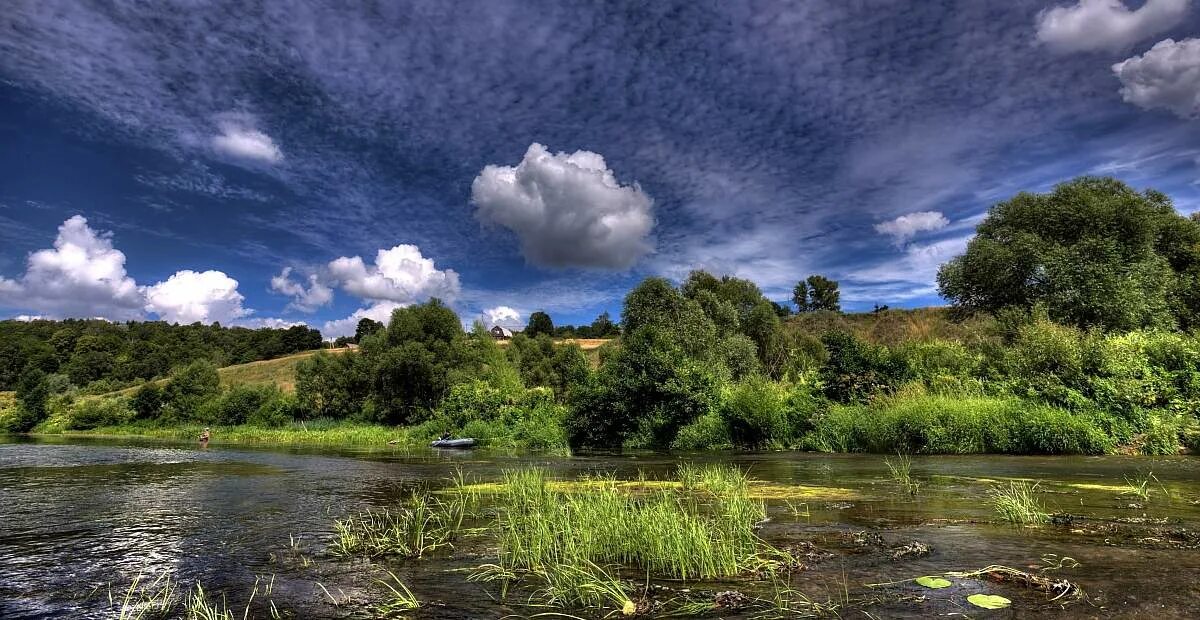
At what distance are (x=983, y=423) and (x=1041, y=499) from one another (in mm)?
10293

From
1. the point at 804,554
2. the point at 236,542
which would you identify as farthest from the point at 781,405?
the point at 236,542

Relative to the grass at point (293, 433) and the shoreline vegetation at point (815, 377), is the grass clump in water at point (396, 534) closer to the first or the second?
the shoreline vegetation at point (815, 377)

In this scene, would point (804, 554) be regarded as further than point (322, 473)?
No

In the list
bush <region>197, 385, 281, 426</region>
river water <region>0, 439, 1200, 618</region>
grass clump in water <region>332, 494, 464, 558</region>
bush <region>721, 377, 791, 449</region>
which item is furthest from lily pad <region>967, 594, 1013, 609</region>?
bush <region>197, 385, 281, 426</region>

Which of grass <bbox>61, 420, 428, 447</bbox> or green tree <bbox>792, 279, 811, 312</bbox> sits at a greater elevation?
green tree <bbox>792, 279, 811, 312</bbox>

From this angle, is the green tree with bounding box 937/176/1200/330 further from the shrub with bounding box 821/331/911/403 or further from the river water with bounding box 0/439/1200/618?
the river water with bounding box 0/439/1200/618

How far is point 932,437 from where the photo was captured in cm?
1839

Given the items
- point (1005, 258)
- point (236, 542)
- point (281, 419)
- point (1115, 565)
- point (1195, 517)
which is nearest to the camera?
point (1115, 565)

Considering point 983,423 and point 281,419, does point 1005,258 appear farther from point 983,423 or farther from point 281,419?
point 281,419

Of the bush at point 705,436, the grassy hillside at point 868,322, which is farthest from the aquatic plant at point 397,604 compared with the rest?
the grassy hillside at point 868,322

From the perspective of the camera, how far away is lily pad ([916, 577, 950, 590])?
15.5ft

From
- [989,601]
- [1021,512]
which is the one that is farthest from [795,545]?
[1021,512]

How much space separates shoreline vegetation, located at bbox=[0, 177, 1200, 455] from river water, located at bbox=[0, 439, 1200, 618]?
529 cm

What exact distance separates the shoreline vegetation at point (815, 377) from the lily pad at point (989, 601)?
15547mm
